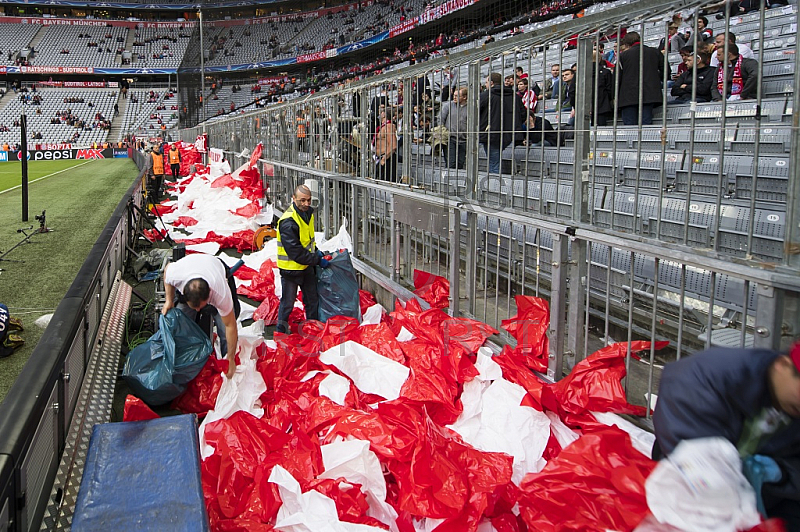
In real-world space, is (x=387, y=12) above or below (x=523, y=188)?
above

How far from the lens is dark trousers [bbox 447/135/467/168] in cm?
487

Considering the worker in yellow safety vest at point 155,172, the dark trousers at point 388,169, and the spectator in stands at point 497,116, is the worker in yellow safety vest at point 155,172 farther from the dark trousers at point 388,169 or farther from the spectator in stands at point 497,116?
the spectator in stands at point 497,116

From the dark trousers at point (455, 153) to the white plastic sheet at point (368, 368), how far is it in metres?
1.56

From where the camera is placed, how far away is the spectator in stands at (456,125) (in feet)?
15.3

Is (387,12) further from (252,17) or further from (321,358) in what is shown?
(321,358)

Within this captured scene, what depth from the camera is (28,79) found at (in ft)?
192

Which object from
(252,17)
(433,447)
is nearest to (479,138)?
(433,447)

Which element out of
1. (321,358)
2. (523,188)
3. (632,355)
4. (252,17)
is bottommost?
(321,358)

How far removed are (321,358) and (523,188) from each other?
6.00ft

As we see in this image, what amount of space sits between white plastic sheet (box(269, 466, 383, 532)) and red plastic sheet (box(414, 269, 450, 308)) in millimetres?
2253

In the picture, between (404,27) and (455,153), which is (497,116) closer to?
(455,153)

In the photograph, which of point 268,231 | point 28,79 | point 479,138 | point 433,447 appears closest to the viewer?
point 433,447

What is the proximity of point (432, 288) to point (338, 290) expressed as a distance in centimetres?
122

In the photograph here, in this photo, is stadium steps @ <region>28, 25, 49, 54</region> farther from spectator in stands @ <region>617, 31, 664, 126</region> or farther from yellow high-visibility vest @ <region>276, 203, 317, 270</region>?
spectator in stands @ <region>617, 31, 664, 126</region>
